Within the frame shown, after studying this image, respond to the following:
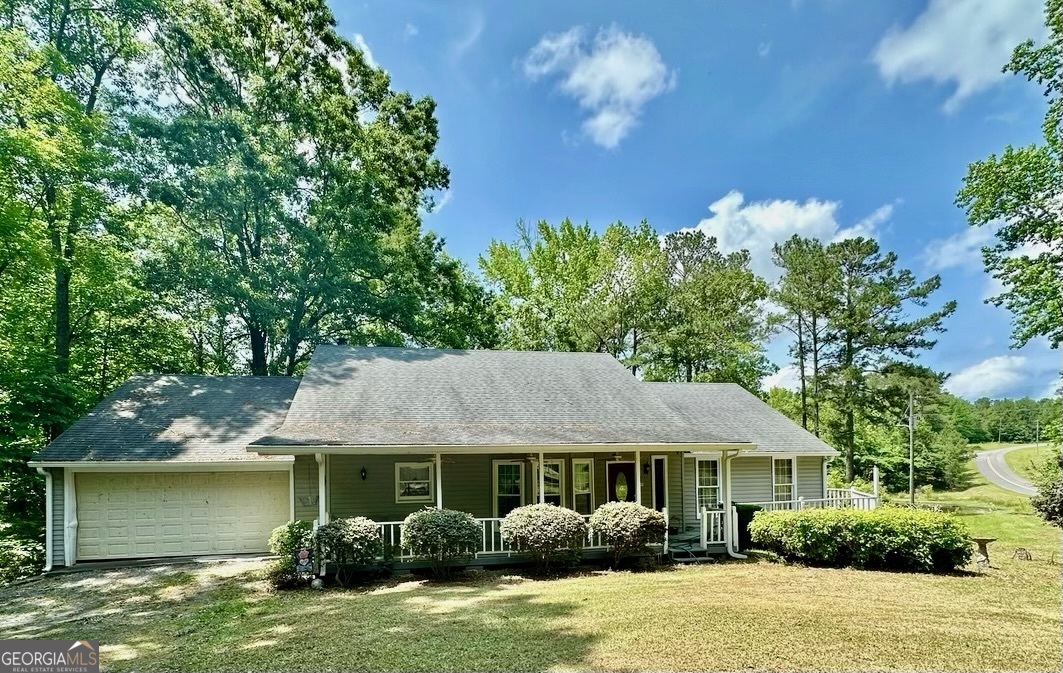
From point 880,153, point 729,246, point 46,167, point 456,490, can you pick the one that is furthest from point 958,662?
point 729,246

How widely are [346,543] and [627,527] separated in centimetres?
522

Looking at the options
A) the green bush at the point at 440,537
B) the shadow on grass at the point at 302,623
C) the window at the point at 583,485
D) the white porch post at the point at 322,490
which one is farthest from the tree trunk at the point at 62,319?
the window at the point at 583,485

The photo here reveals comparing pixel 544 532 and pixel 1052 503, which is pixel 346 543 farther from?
pixel 1052 503

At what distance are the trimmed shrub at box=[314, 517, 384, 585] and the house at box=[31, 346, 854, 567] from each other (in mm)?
392

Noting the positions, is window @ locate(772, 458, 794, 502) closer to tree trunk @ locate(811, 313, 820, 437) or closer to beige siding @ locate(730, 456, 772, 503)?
beige siding @ locate(730, 456, 772, 503)

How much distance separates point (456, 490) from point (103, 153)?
14.6 meters

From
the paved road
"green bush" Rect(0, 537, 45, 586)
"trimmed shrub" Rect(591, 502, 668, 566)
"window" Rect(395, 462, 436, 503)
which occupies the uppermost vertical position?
"window" Rect(395, 462, 436, 503)

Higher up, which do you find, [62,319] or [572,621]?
[62,319]

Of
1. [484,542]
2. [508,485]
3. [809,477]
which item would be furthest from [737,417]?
[484,542]

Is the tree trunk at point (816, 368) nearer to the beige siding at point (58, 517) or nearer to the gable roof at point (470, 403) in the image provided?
the gable roof at point (470, 403)

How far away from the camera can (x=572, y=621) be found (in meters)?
6.86

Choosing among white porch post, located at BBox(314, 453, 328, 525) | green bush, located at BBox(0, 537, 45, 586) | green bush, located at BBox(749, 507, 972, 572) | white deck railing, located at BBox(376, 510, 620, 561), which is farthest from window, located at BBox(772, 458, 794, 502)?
green bush, located at BBox(0, 537, 45, 586)

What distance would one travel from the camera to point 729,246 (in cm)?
3011

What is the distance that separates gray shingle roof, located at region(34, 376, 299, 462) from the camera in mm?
11672
